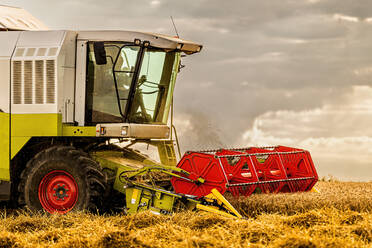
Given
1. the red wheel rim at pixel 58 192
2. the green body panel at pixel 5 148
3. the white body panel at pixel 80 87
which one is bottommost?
the red wheel rim at pixel 58 192

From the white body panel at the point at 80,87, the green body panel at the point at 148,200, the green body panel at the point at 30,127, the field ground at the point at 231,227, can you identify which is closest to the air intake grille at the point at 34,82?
the green body panel at the point at 30,127

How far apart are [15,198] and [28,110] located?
1.50m

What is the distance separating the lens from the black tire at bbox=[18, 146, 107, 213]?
28.0 feet

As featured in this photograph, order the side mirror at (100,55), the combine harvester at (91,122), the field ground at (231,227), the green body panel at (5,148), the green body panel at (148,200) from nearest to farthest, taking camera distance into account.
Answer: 1. the field ground at (231,227)
2. the green body panel at (148,200)
3. the combine harvester at (91,122)
4. the side mirror at (100,55)
5. the green body panel at (5,148)

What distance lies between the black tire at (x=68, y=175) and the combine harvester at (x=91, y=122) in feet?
0.05

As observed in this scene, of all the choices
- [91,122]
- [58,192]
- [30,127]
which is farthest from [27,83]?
[58,192]

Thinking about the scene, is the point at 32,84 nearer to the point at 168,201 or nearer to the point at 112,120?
the point at 112,120

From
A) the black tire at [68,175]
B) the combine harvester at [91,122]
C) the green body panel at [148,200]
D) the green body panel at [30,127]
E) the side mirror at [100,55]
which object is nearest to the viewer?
the green body panel at [148,200]

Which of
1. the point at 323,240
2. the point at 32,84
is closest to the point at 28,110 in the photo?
the point at 32,84

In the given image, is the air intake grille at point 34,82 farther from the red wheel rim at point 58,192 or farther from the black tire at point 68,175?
the red wheel rim at point 58,192

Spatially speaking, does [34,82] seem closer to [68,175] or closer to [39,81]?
[39,81]

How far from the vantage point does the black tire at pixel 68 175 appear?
8.52m

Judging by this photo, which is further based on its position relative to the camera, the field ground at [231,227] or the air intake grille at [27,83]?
the air intake grille at [27,83]

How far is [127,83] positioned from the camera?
29.8 feet
